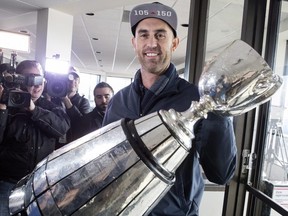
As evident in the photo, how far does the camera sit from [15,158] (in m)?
1.38

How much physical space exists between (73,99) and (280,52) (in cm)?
146

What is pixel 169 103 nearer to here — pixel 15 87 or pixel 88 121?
pixel 15 87

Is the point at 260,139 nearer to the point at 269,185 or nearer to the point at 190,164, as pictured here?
the point at 269,185

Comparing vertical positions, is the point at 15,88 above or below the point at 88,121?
above

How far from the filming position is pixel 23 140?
1393mm

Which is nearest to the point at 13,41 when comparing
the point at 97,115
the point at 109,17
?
the point at 97,115

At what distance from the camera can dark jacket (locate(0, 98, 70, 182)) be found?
4.52 feet

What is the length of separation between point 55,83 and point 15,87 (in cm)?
23

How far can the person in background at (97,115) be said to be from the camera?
182cm

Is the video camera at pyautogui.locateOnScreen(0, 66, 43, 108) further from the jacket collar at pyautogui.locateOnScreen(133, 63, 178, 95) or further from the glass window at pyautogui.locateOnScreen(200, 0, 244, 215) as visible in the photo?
the glass window at pyautogui.locateOnScreen(200, 0, 244, 215)

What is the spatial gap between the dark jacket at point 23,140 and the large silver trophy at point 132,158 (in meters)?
1.10

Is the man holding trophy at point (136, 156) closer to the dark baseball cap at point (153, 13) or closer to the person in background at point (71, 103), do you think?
the dark baseball cap at point (153, 13)

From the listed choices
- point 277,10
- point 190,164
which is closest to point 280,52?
point 277,10

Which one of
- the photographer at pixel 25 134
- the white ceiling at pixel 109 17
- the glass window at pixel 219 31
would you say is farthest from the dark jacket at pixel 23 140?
the white ceiling at pixel 109 17
